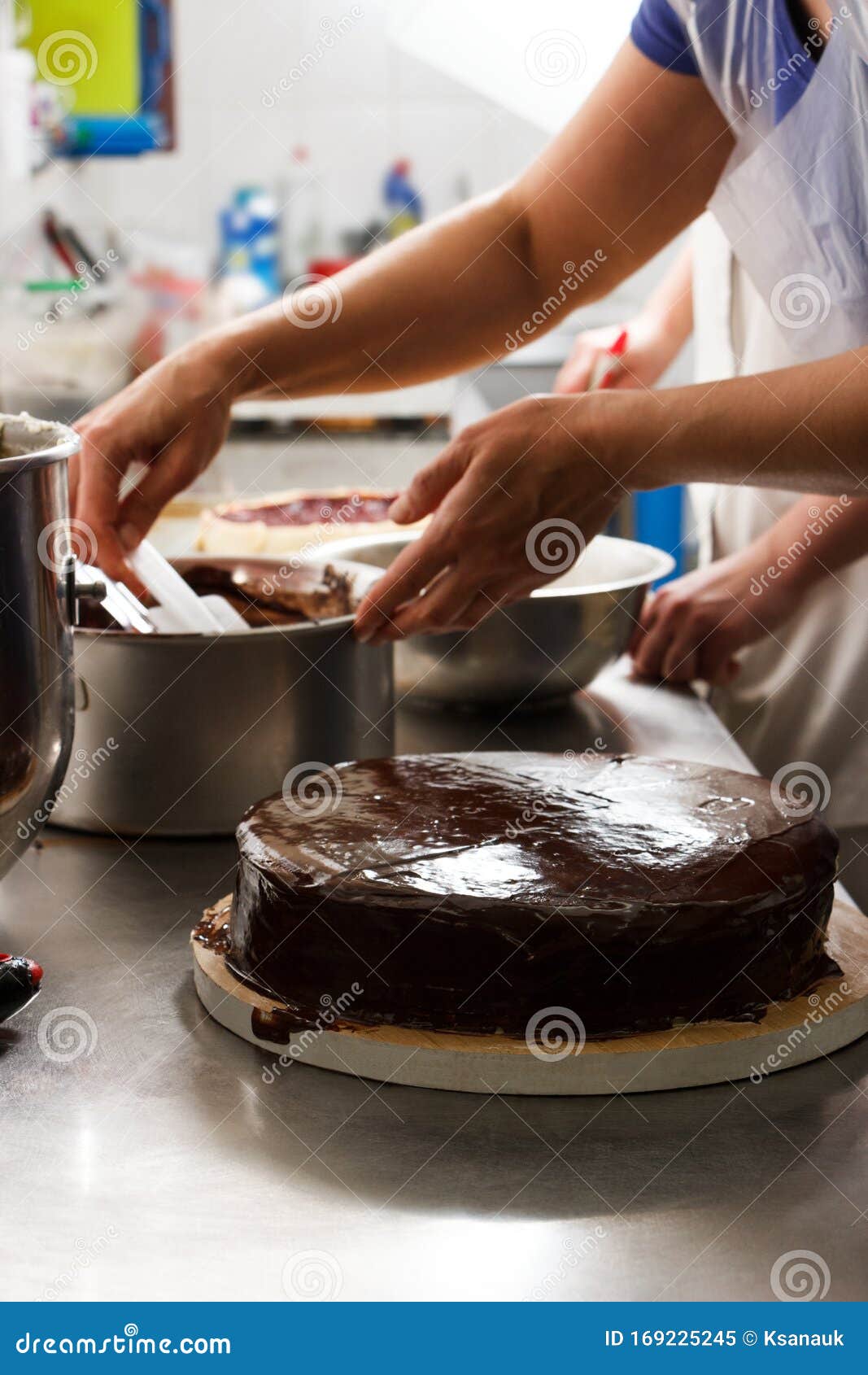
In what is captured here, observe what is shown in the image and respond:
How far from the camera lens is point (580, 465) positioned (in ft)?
3.44

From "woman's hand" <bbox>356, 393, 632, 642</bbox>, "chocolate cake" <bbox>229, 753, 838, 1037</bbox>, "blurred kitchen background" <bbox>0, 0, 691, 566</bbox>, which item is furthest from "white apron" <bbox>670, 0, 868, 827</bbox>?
"blurred kitchen background" <bbox>0, 0, 691, 566</bbox>

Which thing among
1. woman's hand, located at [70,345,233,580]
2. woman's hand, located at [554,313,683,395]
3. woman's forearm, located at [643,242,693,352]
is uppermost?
woman's forearm, located at [643,242,693,352]

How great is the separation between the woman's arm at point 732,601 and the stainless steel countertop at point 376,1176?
0.83 metres

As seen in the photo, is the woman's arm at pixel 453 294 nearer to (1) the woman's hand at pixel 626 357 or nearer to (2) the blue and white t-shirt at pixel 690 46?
(2) the blue and white t-shirt at pixel 690 46

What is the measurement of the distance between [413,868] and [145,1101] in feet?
0.67

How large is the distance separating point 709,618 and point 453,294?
1.59ft

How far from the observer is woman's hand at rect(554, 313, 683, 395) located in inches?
74.9

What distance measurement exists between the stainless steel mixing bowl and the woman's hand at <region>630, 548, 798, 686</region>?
120mm

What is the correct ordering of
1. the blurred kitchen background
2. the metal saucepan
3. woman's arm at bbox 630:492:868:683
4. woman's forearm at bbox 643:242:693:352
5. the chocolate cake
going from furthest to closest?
the blurred kitchen background
woman's forearm at bbox 643:242:693:352
woman's arm at bbox 630:492:868:683
the metal saucepan
the chocolate cake

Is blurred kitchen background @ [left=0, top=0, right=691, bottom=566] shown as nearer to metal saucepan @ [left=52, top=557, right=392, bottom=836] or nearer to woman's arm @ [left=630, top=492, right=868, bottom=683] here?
woman's arm @ [left=630, top=492, right=868, bottom=683]

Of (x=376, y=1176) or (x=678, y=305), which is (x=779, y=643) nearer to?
(x=678, y=305)

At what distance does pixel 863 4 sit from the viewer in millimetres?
1002
